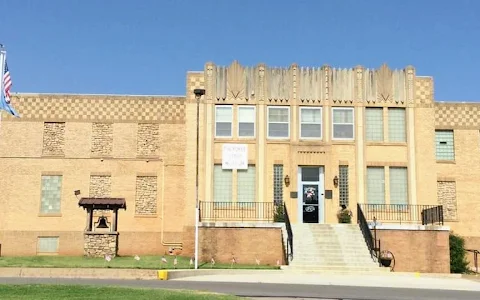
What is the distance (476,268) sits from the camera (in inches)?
1159

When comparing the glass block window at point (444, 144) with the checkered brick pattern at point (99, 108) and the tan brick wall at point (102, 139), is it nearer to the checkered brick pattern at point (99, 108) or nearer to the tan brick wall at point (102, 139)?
the checkered brick pattern at point (99, 108)

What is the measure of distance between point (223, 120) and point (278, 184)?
170 inches

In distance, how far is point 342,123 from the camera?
29562 mm

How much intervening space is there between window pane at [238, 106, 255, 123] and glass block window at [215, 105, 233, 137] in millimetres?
464

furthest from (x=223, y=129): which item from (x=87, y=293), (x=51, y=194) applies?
(x=87, y=293)

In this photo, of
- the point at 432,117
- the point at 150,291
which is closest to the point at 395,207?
the point at 432,117

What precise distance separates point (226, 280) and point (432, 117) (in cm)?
1623

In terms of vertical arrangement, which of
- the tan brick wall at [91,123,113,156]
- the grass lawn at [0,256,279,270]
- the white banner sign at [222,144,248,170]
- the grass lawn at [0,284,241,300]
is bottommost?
the grass lawn at [0,256,279,270]

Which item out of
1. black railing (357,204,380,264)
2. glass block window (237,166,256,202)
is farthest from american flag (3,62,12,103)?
black railing (357,204,380,264)

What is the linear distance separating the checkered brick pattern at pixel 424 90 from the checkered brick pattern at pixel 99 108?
12480 mm

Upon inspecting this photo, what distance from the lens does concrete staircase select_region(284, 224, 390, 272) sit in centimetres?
2302

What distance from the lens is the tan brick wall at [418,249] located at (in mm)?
24844

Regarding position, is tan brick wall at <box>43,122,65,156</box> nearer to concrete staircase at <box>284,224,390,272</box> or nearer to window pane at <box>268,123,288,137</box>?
window pane at <box>268,123,288,137</box>

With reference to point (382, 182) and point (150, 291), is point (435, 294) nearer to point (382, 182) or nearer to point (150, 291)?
point (150, 291)
